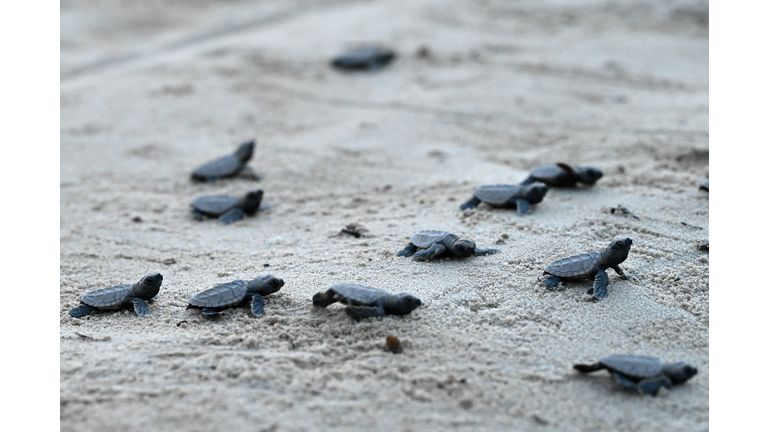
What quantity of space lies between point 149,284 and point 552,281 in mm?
1716

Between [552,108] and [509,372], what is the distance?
3.48 m

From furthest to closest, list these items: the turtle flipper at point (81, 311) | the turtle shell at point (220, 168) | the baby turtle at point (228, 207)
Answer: the turtle shell at point (220, 168) → the baby turtle at point (228, 207) → the turtle flipper at point (81, 311)

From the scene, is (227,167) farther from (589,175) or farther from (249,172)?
(589,175)

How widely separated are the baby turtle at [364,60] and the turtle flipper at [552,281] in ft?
12.9

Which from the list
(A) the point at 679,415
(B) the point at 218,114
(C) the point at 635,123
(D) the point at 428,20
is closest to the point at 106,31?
(B) the point at 218,114

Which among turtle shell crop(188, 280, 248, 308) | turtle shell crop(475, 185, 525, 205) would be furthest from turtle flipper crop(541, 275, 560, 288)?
turtle shell crop(188, 280, 248, 308)

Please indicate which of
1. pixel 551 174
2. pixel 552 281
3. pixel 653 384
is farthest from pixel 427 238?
pixel 653 384

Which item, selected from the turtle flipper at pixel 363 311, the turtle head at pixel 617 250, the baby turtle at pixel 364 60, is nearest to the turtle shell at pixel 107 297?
the turtle flipper at pixel 363 311

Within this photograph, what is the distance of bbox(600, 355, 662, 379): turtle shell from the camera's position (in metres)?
2.13

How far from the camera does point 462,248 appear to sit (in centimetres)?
296

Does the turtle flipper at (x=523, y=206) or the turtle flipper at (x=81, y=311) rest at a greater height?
the turtle flipper at (x=523, y=206)

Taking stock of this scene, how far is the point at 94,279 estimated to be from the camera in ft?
10.5

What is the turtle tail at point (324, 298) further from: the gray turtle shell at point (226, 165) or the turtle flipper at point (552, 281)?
the gray turtle shell at point (226, 165)

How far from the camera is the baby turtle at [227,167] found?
4477mm
